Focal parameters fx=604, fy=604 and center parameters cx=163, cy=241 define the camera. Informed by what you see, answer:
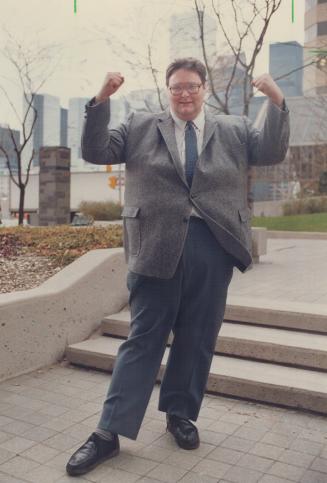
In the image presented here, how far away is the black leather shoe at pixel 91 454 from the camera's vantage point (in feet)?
9.77

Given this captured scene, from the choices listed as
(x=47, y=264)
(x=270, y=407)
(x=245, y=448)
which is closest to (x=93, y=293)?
(x=47, y=264)

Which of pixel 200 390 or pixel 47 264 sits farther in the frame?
pixel 47 264

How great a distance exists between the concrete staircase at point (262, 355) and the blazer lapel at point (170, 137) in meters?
1.68

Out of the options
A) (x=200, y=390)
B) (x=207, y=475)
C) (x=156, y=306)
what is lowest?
(x=207, y=475)

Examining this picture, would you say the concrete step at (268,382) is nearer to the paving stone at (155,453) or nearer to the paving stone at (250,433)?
the paving stone at (250,433)

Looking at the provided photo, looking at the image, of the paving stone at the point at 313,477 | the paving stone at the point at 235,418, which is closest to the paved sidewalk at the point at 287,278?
the paving stone at the point at 235,418

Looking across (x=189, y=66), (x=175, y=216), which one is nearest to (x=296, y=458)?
(x=175, y=216)

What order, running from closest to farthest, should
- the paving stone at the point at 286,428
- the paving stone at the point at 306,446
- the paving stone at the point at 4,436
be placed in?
the paving stone at the point at 306,446
the paving stone at the point at 4,436
the paving stone at the point at 286,428

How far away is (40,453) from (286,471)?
4.23 ft

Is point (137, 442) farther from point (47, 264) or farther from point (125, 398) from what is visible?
point (47, 264)

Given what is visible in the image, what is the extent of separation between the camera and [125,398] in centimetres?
311

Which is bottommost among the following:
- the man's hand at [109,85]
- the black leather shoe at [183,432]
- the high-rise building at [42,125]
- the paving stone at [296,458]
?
the paving stone at [296,458]

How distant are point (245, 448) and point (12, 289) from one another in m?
2.95

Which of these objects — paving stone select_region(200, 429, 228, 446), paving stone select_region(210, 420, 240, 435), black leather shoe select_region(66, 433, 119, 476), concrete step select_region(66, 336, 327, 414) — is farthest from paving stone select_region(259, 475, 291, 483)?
concrete step select_region(66, 336, 327, 414)
